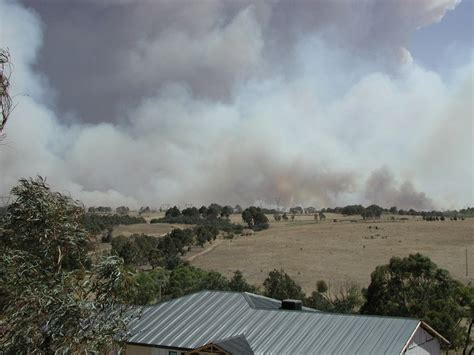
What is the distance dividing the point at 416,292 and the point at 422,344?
15.5 m

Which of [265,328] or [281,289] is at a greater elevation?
[281,289]

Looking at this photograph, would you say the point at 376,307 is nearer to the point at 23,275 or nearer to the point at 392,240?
the point at 23,275

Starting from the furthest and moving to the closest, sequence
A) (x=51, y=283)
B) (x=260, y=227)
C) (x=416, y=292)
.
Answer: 1. (x=260, y=227)
2. (x=416, y=292)
3. (x=51, y=283)

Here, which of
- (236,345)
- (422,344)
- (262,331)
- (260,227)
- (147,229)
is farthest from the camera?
(147,229)

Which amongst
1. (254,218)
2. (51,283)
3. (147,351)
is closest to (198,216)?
(254,218)

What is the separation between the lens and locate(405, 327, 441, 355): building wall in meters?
32.3

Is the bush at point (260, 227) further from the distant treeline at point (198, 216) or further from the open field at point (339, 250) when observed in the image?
the distant treeline at point (198, 216)

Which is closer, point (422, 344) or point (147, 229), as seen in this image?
point (422, 344)

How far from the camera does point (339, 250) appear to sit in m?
103

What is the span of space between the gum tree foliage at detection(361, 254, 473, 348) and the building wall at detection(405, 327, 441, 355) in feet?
32.1

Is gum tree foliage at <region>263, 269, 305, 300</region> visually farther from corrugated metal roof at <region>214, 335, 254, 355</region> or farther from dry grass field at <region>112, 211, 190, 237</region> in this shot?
dry grass field at <region>112, 211, 190, 237</region>

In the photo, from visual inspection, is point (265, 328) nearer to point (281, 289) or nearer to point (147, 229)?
point (281, 289)

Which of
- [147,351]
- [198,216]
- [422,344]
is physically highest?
[198,216]

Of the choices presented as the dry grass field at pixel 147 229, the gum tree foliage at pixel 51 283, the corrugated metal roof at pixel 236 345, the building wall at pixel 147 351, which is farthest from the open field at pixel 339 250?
the gum tree foliage at pixel 51 283
